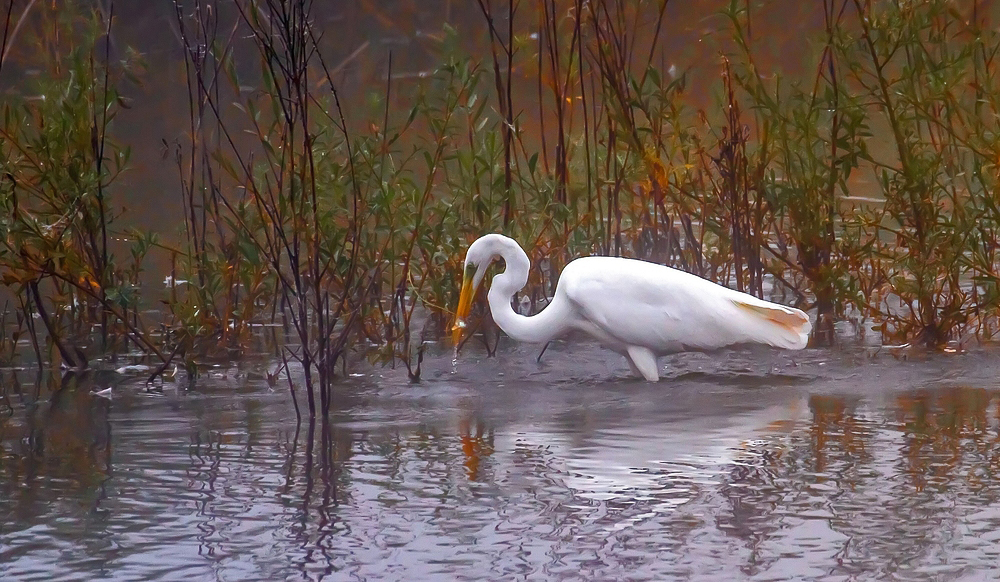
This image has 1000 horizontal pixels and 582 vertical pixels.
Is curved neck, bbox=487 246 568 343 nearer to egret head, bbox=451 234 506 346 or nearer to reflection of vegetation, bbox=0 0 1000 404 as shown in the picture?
egret head, bbox=451 234 506 346

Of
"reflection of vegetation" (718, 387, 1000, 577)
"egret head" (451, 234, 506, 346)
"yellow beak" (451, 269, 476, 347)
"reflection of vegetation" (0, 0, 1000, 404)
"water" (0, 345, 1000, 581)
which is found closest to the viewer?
"water" (0, 345, 1000, 581)

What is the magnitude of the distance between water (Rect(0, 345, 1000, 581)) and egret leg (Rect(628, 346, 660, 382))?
114 mm

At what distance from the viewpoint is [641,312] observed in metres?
6.32

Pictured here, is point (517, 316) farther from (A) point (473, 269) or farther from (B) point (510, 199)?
(B) point (510, 199)

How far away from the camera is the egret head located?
655 centimetres

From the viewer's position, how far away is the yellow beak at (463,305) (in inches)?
263

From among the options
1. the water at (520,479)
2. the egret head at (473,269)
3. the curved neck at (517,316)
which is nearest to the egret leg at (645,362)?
the water at (520,479)

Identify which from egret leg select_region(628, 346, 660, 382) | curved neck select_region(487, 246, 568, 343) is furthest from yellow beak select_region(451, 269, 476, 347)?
egret leg select_region(628, 346, 660, 382)

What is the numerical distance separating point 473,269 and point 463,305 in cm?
18

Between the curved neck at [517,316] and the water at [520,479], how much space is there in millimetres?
260

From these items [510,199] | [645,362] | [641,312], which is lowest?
[645,362]

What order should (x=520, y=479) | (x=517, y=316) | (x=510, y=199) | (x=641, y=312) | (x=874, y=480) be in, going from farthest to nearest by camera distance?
(x=510, y=199) → (x=517, y=316) → (x=641, y=312) → (x=520, y=479) → (x=874, y=480)

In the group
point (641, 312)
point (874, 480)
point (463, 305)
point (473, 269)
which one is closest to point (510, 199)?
point (473, 269)

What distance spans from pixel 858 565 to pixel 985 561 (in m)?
0.32
